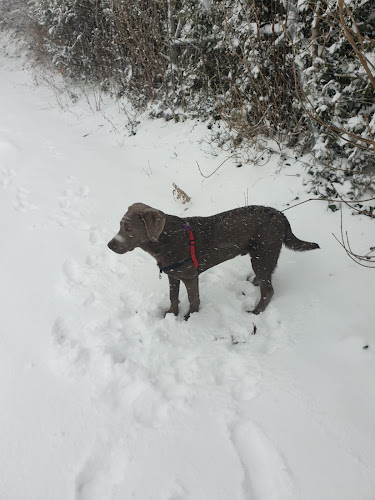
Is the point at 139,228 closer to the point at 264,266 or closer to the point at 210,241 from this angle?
the point at 210,241

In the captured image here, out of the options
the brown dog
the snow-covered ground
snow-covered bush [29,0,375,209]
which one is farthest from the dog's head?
snow-covered bush [29,0,375,209]

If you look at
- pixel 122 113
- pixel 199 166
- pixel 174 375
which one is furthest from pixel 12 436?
pixel 122 113

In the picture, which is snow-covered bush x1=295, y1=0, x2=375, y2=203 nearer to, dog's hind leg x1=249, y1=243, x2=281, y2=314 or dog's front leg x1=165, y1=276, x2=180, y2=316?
dog's hind leg x1=249, y1=243, x2=281, y2=314

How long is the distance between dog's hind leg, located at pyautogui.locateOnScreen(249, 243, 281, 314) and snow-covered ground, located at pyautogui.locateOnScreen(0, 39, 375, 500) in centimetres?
11

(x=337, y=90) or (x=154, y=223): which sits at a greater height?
(x=337, y=90)

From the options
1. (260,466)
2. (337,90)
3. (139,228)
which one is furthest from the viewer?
(337,90)

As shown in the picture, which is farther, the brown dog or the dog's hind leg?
the dog's hind leg

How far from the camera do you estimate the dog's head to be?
2.57m

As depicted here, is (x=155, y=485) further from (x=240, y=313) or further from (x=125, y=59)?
(x=125, y=59)

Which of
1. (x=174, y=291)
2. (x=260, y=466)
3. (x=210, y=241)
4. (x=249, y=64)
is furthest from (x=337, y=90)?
(x=260, y=466)

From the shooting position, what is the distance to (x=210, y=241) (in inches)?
112

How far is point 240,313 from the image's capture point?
10.0ft

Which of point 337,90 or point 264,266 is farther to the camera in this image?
point 337,90

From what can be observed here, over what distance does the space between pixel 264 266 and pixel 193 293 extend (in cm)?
77
